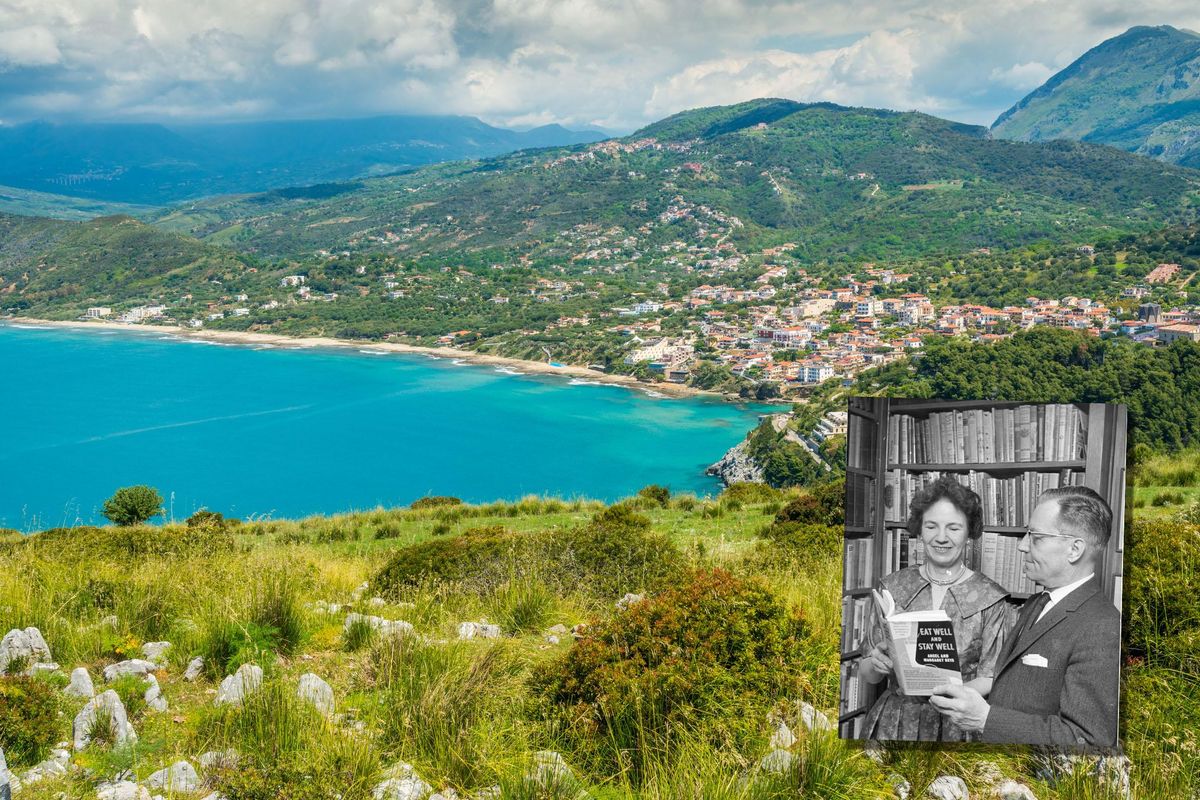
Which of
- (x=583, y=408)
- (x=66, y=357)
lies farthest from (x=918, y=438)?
(x=66, y=357)

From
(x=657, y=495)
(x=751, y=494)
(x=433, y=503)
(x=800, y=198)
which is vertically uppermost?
(x=800, y=198)

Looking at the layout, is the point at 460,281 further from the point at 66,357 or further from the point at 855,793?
the point at 855,793

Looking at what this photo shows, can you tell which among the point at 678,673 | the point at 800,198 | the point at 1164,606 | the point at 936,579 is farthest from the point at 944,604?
the point at 800,198

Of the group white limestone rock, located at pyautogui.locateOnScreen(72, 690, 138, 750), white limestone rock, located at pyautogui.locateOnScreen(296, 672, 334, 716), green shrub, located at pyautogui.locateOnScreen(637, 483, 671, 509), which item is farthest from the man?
green shrub, located at pyautogui.locateOnScreen(637, 483, 671, 509)

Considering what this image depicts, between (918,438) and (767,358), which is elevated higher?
(918,438)

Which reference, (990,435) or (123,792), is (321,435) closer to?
(123,792)
